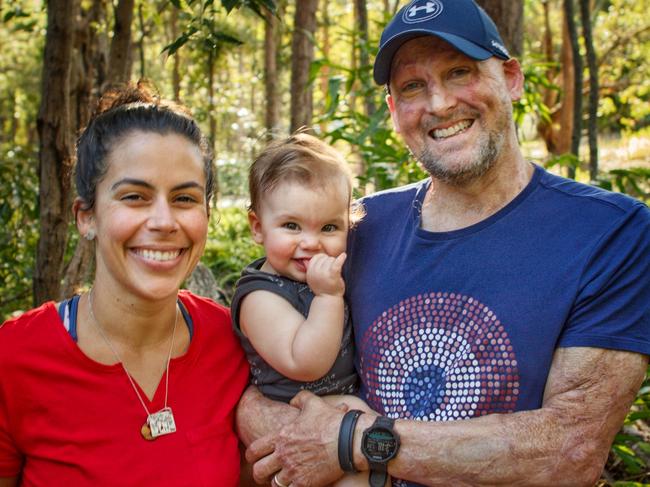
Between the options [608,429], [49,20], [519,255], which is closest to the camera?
[608,429]

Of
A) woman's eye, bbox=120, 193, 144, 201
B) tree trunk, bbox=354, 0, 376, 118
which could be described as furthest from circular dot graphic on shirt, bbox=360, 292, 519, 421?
tree trunk, bbox=354, 0, 376, 118

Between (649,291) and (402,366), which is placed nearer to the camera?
(649,291)

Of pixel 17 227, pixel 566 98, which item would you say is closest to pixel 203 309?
pixel 17 227

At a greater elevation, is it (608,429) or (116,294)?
(116,294)

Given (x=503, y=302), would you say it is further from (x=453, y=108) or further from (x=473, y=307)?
(x=453, y=108)

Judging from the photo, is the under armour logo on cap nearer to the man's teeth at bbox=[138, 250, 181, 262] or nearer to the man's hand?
the man's teeth at bbox=[138, 250, 181, 262]

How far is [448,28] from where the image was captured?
2680mm

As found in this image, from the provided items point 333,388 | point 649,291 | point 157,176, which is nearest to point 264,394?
point 333,388

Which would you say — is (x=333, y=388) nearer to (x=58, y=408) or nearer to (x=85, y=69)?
(x=58, y=408)

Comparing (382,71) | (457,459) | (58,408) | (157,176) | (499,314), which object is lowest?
(457,459)

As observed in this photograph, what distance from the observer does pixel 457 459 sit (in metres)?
2.29

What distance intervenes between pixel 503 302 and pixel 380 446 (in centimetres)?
64

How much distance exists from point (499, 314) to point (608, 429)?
50cm

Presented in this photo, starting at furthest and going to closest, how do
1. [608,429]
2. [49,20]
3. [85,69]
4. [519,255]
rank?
[85,69] < [49,20] < [519,255] < [608,429]
